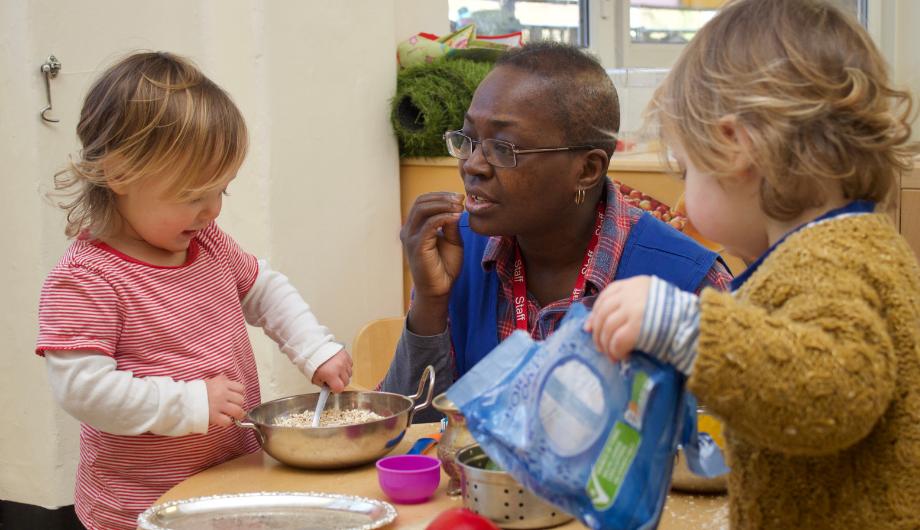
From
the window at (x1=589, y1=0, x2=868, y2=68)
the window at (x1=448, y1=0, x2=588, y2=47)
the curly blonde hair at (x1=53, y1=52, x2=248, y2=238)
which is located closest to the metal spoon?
the curly blonde hair at (x1=53, y1=52, x2=248, y2=238)

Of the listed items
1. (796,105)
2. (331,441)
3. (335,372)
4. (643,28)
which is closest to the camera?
(796,105)

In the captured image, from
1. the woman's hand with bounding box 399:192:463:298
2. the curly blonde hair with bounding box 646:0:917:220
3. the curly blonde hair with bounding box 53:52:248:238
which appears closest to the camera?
the curly blonde hair with bounding box 646:0:917:220

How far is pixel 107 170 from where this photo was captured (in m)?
1.49

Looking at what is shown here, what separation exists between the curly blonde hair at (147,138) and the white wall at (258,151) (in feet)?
4.14

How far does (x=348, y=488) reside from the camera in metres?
1.34

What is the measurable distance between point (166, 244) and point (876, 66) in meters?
1.02

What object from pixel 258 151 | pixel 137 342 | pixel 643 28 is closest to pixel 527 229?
pixel 137 342

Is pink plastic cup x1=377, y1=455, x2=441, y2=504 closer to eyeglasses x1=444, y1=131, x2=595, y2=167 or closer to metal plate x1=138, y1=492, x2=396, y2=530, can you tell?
metal plate x1=138, y1=492, x2=396, y2=530

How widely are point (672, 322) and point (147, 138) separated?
36.3 inches

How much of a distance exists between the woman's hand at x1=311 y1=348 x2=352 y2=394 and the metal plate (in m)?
0.37

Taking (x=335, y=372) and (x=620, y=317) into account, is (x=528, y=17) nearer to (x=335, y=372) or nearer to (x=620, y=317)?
(x=335, y=372)

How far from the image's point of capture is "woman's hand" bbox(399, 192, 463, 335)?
1746 millimetres

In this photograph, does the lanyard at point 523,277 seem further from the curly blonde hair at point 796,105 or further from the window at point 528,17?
the window at point 528,17

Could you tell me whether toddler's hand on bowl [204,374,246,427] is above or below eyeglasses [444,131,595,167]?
below
